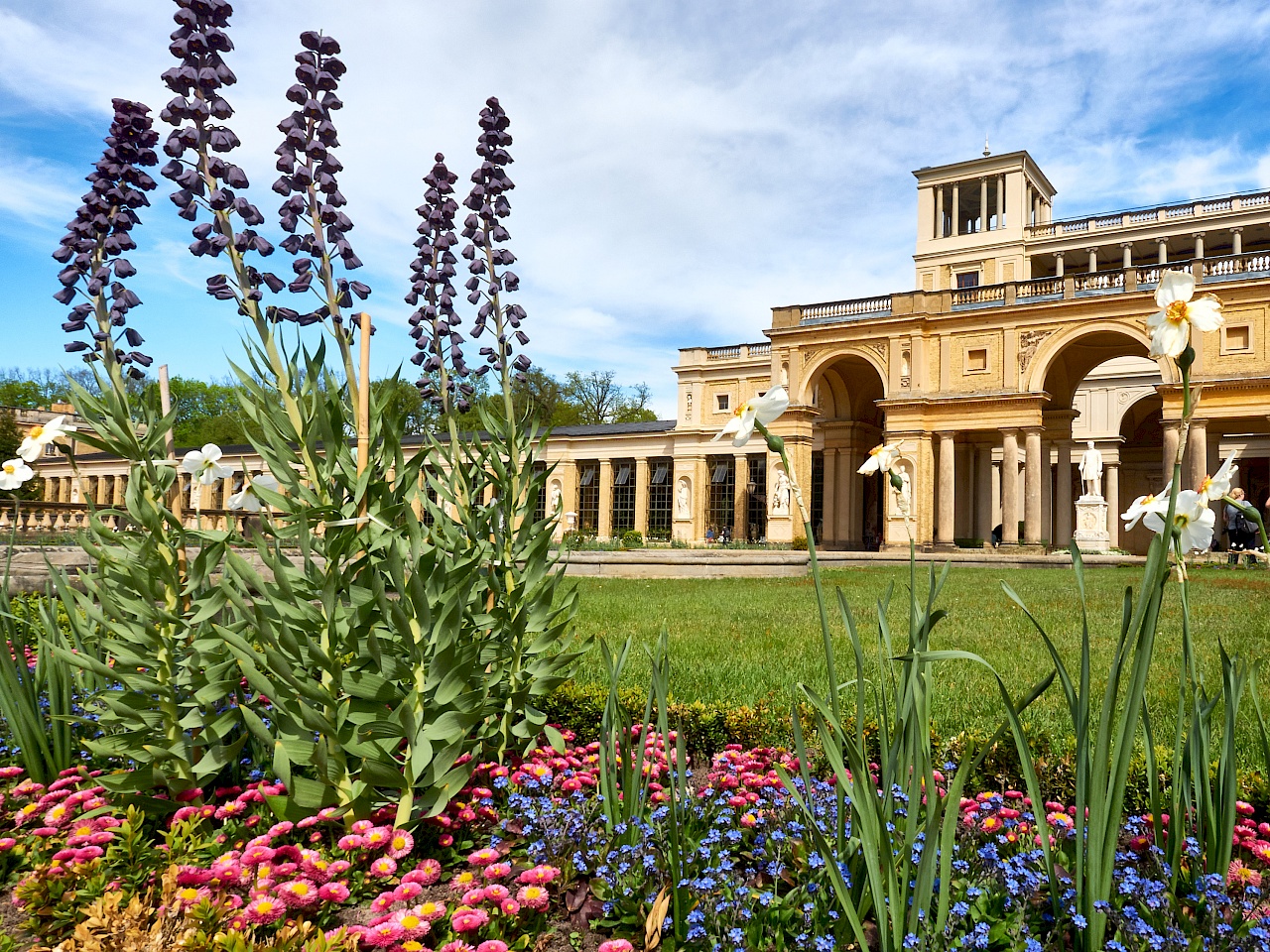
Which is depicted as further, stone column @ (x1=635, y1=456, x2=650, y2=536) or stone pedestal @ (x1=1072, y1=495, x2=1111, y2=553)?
stone column @ (x1=635, y1=456, x2=650, y2=536)

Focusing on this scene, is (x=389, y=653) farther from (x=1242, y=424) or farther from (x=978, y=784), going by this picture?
(x=1242, y=424)

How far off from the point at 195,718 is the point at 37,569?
677 centimetres

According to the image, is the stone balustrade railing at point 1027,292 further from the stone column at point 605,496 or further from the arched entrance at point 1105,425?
the stone column at point 605,496

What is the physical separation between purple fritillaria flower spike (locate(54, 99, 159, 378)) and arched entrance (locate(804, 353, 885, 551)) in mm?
35066

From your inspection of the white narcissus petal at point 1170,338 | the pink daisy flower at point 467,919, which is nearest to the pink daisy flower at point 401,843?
the pink daisy flower at point 467,919

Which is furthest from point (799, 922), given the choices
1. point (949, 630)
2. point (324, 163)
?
point (949, 630)

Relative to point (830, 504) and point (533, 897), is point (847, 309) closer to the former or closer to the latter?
A: point (830, 504)

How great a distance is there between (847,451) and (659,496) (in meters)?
10.9

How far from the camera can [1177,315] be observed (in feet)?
5.55

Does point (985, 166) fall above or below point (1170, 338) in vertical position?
above

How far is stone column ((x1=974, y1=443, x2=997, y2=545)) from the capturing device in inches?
1407

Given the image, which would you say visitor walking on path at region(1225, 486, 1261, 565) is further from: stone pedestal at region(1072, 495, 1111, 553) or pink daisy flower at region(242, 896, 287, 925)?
pink daisy flower at region(242, 896, 287, 925)

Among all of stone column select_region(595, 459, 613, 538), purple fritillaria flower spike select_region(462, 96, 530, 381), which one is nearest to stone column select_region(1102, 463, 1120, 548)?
stone column select_region(595, 459, 613, 538)

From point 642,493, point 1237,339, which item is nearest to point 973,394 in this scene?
point 1237,339
